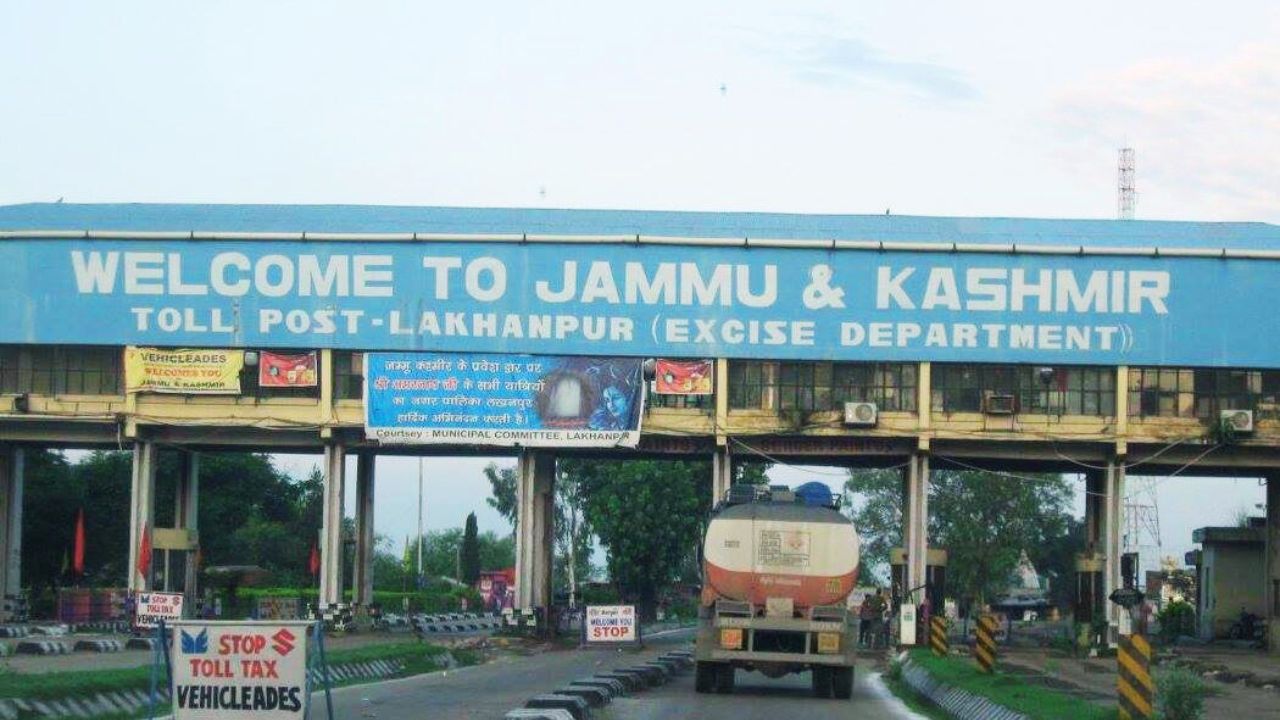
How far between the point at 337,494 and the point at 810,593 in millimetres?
26100

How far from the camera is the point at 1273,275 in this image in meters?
52.2

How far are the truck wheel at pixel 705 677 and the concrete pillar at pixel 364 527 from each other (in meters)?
29.0

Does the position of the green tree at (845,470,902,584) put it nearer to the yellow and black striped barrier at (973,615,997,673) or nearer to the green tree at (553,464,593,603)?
the green tree at (553,464,593,603)

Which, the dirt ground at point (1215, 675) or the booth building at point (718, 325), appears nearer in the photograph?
the dirt ground at point (1215, 675)

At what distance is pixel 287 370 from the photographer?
174ft

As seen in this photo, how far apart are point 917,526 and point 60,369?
2597 cm

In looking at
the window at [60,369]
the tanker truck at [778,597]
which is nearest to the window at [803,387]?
the window at [60,369]

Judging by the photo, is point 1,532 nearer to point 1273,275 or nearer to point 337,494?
point 337,494

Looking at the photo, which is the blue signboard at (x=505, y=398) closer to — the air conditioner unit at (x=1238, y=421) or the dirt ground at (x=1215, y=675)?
the dirt ground at (x=1215, y=675)

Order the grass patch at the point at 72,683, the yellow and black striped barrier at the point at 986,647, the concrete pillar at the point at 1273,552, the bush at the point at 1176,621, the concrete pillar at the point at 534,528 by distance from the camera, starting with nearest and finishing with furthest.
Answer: the grass patch at the point at 72,683, the yellow and black striped barrier at the point at 986,647, the concrete pillar at the point at 534,528, the concrete pillar at the point at 1273,552, the bush at the point at 1176,621

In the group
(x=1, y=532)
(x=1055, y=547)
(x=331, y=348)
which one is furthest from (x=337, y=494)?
(x=1055, y=547)

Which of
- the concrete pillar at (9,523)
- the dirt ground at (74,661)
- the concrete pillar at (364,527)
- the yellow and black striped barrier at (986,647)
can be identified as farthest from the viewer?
the concrete pillar at (364,527)

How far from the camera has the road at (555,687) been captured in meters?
24.5

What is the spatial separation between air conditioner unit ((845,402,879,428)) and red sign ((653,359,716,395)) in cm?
404
